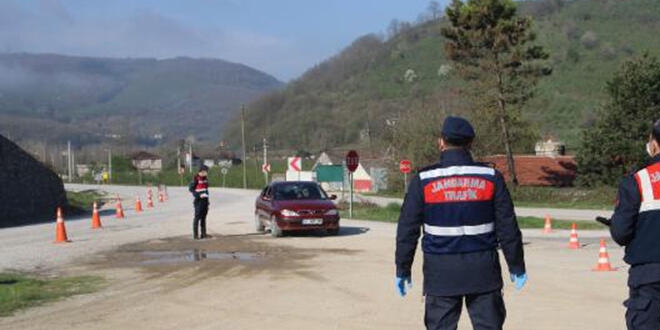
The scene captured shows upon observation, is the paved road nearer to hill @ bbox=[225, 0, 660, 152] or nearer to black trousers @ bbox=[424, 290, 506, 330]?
black trousers @ bbox=[424, 290, 506, 330]

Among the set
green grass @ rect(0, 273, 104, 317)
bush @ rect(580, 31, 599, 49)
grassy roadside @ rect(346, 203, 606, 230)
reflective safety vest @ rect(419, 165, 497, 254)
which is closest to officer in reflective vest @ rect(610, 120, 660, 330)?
reflective safety vest @ rect(419, 165, 497, 254)

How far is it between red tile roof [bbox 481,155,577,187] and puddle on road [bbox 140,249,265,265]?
40.6m

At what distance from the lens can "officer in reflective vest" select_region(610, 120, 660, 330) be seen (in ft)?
19.2

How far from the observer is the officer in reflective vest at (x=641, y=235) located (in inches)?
231

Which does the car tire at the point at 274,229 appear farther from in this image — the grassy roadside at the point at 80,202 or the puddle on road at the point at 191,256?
the grassy roadside at the point at 80,202

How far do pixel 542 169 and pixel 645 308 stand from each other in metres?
57.2

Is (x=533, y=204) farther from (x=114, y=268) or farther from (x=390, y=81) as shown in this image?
(x=390, y=81)

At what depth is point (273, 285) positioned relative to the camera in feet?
43.1

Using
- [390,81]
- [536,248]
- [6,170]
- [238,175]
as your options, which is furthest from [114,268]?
[390,81]

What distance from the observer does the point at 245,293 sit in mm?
12258

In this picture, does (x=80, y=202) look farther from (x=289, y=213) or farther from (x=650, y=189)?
(x=650, y=189)

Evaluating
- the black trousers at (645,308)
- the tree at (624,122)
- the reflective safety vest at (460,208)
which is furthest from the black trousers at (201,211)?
the tree at (624,122)

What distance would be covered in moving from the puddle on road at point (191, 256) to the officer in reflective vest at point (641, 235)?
38.0ft

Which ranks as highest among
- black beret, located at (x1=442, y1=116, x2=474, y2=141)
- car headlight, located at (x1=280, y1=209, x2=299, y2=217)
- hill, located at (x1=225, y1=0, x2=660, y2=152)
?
hill, located at (x1=225, y1=0, x2=660, y2=152)
